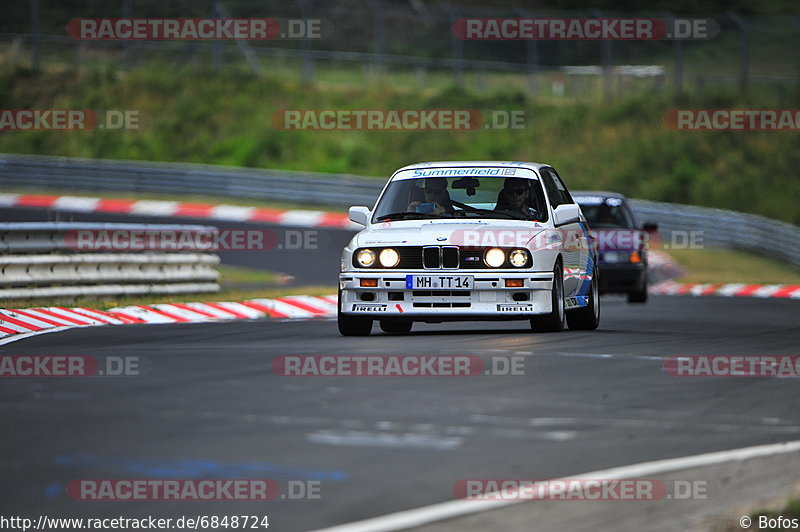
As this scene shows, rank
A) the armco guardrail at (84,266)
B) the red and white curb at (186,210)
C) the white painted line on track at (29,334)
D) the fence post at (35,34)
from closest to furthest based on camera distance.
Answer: the white painted line on track at (29,334)
the armco guardrail at (84,266)
the red and white curb at (186,210)
the fence post at (35,34)

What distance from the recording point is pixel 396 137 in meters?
45.9

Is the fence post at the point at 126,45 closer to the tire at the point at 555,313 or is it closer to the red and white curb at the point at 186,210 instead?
the red and white curb at the point at 186,210

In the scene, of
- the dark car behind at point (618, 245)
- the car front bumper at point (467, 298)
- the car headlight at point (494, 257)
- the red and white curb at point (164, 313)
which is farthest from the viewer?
the dark car behind at point (618, 245)

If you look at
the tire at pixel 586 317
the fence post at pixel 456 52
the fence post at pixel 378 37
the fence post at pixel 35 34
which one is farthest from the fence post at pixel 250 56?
the tire at pixel 586 317

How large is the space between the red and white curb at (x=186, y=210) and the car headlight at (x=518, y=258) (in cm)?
1985

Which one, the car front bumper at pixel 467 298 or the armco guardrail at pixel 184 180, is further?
the armco guardrail at pixel 184 180

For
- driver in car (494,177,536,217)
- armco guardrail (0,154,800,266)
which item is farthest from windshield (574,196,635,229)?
armco guardrail (0,154,800,266)
